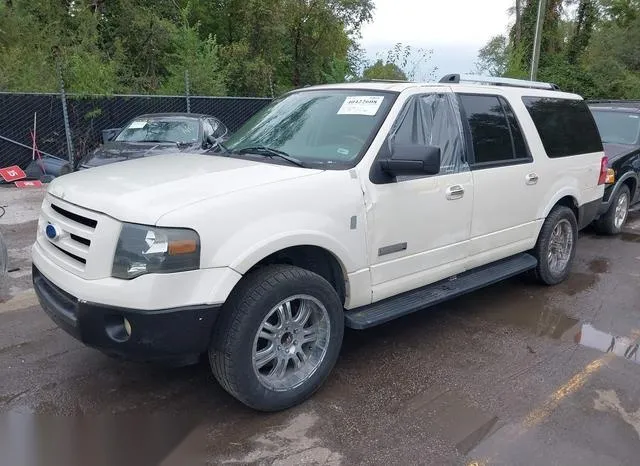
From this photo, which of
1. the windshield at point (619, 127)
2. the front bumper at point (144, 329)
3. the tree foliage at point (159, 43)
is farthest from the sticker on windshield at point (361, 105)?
the tree foliage at point (159, 43)

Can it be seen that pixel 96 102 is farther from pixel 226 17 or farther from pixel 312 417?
pixel 226 17

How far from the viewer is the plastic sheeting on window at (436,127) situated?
3.98m

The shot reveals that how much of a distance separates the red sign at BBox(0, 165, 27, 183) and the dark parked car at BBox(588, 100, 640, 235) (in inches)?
428

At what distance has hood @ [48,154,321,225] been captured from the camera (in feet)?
9.55

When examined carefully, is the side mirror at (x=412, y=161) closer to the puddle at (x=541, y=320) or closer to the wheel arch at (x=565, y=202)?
the puddle at (x=541, y=320)

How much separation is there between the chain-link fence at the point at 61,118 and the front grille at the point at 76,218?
9939 mm

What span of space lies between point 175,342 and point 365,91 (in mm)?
2341

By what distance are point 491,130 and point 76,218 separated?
3.33m

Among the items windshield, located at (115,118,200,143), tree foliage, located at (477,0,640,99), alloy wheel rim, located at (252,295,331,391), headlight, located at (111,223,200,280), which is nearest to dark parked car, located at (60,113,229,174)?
windshield, located at (115,118,200,143)

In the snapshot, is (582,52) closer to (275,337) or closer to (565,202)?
(565,202)

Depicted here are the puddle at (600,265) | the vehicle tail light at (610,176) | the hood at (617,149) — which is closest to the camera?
the puddle at (600,265)

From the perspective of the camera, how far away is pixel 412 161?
3492mm

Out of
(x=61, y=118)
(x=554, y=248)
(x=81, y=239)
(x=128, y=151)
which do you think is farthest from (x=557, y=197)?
(x=61, y=118)

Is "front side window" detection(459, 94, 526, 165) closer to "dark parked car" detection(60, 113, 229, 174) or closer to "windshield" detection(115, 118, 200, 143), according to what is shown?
"dark parked car" detection(60, 113, 229, 174)
